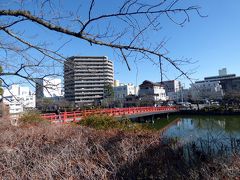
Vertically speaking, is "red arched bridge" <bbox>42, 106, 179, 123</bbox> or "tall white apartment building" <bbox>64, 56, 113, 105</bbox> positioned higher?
"tall white apartment building" <bbox>64, 56, 113, 105</bbox>

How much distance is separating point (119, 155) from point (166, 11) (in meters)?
2.97

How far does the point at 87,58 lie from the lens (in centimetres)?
564

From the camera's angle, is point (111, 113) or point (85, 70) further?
point (111, 113)

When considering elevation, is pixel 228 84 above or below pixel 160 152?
above

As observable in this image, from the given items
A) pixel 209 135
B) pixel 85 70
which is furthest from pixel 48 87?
pixel 209 135

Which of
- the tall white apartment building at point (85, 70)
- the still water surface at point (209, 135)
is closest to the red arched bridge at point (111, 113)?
the still water surface at point (209, 135)

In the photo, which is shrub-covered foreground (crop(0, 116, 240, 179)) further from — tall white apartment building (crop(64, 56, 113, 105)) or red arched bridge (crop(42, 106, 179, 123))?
red arched bridge (crop(42, 106, 179, 123))

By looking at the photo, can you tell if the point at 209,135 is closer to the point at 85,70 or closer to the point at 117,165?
the point at 117,165

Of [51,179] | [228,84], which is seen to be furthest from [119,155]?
[228,84]

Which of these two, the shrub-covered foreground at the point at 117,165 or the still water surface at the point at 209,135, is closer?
the shrub-covered foreground at the point at 117,165

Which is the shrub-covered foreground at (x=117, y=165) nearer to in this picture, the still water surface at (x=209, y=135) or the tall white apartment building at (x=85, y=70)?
the still water surface at (x=209, y=135)

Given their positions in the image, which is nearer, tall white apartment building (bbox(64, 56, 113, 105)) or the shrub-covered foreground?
the shrub-covered foreground

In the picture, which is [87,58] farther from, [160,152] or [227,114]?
[227,114]

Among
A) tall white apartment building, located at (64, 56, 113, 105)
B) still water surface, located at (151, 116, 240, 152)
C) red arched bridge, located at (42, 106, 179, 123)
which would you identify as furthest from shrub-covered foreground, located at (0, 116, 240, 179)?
red arched bridge, located at (42, 106, 179, 123)
